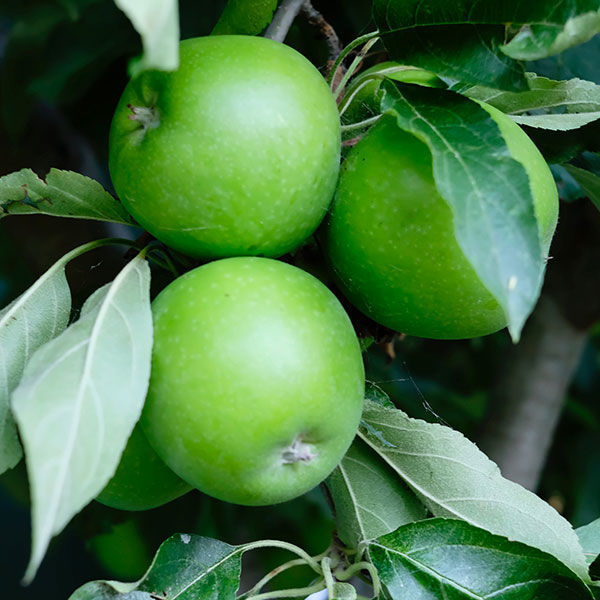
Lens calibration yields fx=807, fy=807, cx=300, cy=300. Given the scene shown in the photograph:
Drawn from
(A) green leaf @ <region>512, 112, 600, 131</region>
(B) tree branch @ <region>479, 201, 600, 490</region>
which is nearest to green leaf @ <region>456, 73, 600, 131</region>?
(A) green leaf @ <region>512, 112, 600, 131</region>

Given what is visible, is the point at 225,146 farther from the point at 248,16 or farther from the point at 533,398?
the point at 533,398

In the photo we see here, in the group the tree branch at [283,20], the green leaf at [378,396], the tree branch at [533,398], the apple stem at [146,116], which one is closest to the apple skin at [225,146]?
the apple stem at [146,116]

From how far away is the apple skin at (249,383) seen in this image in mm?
469

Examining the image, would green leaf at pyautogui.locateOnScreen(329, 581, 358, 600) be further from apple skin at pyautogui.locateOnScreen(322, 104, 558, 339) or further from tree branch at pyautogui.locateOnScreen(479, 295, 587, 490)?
tree branch at pyautogui.locateOnScreen(479, 295, 587, 490)

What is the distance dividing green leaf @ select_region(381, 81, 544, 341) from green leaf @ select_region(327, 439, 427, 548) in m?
0.26

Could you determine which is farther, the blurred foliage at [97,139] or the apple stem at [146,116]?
the blurred foliage at [97,139]

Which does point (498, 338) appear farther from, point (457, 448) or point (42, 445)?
point (42, 445)

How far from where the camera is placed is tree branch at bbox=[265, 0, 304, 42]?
25.2 inches

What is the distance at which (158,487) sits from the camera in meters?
0.59

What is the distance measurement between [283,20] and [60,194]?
23cm

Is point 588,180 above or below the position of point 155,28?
below

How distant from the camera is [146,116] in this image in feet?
1.68

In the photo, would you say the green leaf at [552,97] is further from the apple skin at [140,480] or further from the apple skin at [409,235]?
the apple skin at [140,480]

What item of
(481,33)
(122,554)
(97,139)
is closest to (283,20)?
(481,33)
